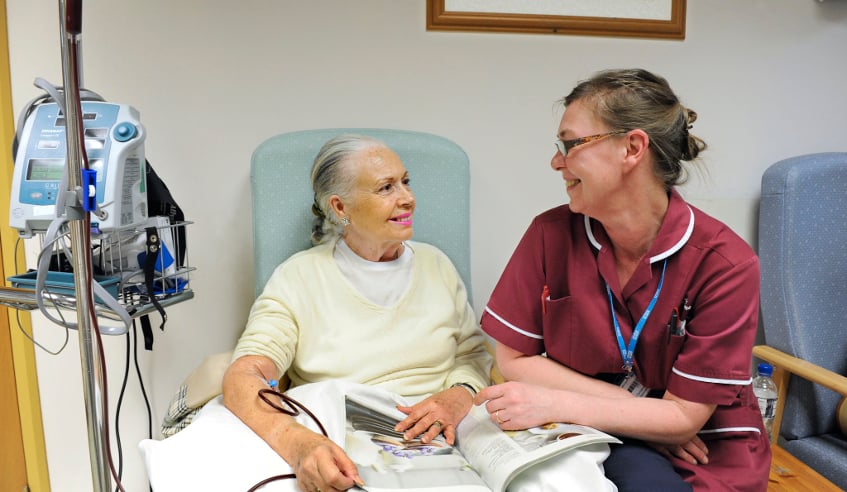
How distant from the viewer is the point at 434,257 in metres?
1.82

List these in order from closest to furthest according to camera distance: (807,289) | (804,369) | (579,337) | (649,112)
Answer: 1. (649,112)
2. (579,337)
3. (804,369)
4. (807,289)

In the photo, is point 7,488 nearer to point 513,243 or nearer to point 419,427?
point 419,427

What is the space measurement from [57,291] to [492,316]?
878 mm

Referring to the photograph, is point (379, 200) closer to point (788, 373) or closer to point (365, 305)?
point (365, 305)

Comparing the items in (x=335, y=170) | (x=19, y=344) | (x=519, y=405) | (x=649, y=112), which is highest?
(x=649, y=112)

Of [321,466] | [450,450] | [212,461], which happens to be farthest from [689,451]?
[212,461]

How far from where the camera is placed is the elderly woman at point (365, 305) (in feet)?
5.36

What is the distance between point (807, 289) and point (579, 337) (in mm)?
1061

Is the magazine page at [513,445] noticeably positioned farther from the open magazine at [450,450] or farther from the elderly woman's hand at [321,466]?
the elderly woman's hand at [321,466]

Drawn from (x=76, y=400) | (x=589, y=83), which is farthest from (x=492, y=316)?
(x=76, y=400)

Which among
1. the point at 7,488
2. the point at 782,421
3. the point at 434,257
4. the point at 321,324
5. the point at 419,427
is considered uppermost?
the point at 434,257

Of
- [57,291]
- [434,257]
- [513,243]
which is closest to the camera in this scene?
[57,291]

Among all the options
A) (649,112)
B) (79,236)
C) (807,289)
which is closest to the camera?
(79,236)

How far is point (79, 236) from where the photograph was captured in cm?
98
